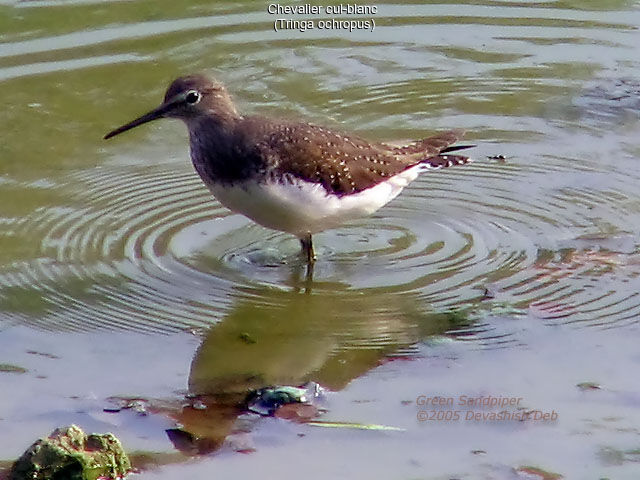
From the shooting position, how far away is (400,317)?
27.6 feet

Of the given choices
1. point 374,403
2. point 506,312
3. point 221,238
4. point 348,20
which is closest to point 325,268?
point 221,238

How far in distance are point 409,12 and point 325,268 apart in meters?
5.02

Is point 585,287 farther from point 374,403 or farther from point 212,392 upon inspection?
point 212,392

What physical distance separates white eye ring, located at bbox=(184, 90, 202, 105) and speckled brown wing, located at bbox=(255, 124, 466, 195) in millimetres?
578

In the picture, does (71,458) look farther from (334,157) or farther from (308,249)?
(334,157)

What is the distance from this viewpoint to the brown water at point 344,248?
283 inches

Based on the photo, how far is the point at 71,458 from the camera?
6.45 metres

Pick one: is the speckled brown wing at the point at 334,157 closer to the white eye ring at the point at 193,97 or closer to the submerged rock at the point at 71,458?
the white eye ring at the point at 193,97

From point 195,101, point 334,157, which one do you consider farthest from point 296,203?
point 195,101

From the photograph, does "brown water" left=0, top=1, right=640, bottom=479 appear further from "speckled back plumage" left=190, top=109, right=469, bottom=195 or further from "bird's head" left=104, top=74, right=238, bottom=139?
"bird's head" left=104, top=74, right=238, bottom=139

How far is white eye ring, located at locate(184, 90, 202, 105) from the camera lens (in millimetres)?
9242

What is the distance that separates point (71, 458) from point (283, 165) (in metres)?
2.94

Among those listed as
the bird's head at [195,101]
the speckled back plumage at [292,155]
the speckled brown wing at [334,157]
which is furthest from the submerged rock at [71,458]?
the bird's head at [195,101]

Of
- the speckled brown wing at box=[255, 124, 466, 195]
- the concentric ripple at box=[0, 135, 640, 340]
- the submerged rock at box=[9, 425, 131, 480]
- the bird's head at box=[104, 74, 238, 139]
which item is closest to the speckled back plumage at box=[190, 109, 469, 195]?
the speckled brown wing at box=[255, 124, 466, 195]
